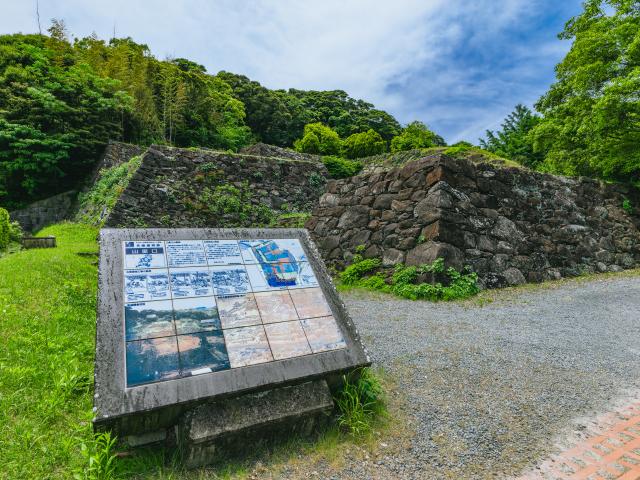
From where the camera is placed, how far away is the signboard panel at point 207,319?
77.6 inches

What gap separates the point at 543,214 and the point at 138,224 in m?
8.98

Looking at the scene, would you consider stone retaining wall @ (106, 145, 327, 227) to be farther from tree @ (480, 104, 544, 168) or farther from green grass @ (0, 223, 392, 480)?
tree @ (480, 104, 544, 168)

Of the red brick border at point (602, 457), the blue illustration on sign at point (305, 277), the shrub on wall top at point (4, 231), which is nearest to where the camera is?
the red brick border at point (602, 457)

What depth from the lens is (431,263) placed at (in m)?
5.84

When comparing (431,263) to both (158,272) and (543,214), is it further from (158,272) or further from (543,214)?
(158,272)

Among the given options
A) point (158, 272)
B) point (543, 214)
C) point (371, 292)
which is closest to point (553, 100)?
point (543, 214)

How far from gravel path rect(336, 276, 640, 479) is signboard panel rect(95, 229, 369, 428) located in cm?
63

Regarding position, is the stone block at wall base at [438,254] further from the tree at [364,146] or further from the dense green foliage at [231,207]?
the tree at [364,146]

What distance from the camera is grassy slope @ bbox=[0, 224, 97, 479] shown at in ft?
6.73

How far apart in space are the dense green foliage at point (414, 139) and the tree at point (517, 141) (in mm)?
4186

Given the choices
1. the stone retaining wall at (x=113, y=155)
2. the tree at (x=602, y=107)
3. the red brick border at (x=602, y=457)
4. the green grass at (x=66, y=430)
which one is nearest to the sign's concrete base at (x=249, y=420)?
the green grass at (x=66, y=430)

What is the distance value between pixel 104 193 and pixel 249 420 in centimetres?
1188

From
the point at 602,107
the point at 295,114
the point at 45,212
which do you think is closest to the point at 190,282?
the point at 602,107

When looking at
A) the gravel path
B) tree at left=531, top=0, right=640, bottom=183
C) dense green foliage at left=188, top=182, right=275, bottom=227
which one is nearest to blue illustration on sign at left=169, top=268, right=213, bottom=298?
the gravel path
